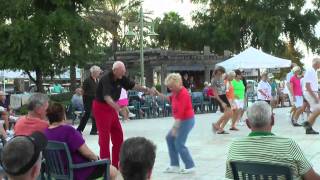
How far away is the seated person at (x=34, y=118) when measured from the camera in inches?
233

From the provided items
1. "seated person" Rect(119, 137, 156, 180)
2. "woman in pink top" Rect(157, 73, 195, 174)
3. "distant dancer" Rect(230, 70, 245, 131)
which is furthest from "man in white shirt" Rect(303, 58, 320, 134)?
"seated person" Rect(119, 137, 156, 180)

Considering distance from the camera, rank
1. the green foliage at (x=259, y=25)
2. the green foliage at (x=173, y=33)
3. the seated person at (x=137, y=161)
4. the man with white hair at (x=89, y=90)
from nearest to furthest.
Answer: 1. the seated person at (x=137, y=161)
2. the man with white hair at (x=89, y=90)
3. the green foliage at (x=259, y=25)
4. the green foliage at (x=173, y=33)

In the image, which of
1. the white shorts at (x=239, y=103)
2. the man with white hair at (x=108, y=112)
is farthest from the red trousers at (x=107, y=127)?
the white shorts at (x=239, y=103)

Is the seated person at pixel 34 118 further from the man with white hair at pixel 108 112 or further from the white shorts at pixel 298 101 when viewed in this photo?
the white shorts at pixel 298 101

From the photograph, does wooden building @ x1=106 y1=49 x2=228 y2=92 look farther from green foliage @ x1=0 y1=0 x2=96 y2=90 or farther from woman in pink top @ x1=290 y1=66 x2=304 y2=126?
woman in pink top @ x1=290 y1=66 x2=304 y2=126

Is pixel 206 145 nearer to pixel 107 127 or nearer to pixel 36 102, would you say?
pixel 107 127

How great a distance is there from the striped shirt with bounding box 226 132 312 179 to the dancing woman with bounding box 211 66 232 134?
8836 mm

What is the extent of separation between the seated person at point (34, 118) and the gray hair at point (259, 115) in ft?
7.92

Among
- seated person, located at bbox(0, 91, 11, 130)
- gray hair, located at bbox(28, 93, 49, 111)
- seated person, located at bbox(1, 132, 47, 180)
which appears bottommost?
seated person, located at bbox(0, 91, 11, 130)

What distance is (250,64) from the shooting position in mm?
23141

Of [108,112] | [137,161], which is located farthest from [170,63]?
[137,161]

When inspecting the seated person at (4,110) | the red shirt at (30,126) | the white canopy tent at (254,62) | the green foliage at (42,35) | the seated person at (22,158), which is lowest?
the seated person at (4,110)

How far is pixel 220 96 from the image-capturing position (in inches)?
543

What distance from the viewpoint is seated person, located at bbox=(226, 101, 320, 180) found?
4.23 m
